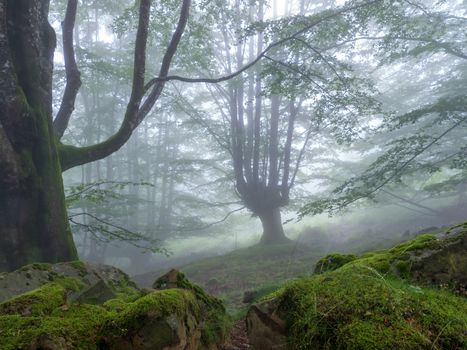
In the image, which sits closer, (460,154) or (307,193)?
(460,154)

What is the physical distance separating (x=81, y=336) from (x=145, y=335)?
47 centimetres

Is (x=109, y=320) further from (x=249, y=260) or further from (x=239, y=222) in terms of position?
(x=239, y=222)

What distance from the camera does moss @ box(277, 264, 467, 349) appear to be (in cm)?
204

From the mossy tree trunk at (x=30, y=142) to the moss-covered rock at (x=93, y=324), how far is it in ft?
12.3

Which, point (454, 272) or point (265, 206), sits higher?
point (265, 206)

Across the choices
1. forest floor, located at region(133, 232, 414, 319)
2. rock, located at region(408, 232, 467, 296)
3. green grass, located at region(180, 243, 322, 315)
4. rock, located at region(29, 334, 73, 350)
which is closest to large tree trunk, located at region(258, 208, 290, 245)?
forest floor, located at region(133, 232, 414, 319)

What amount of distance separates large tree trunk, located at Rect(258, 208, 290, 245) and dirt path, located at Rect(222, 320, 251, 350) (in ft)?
42.5

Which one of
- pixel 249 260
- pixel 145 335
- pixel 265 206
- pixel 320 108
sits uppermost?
pixel 320 108

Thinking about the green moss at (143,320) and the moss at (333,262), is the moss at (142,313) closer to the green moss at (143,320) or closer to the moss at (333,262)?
the green moss at (143,320)

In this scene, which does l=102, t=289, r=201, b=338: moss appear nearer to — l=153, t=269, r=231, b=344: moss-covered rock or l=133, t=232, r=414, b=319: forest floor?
l=153, t=269, r=231, b=344: moss-covered rock

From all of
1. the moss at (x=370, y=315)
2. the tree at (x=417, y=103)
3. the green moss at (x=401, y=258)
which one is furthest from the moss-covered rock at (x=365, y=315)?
the tree at (x=417, y=103)

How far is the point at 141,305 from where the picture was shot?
105 inches

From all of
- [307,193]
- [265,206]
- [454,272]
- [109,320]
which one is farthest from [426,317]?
[307,193]

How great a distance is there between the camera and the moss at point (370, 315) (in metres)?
2.04
